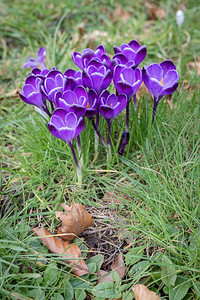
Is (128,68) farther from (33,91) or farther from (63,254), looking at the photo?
(63,254)

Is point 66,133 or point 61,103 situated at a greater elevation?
point 61,103

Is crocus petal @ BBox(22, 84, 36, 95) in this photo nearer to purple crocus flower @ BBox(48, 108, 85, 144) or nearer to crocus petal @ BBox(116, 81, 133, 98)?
purple crocus flower @ BBox(48, 108, 85, 144)

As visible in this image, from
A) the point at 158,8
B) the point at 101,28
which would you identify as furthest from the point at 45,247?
the point at 158,8

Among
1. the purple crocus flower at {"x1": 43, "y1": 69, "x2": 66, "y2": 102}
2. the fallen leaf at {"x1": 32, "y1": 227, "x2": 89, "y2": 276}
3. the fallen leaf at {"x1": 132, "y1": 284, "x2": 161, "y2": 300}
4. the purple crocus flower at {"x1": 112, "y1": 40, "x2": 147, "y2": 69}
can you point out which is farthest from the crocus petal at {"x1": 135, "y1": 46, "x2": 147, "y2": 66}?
the fallen leaf at {"x1": 132, "y1": 284, "x2": 161, "y2": 300}

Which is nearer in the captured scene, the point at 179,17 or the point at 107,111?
the point at 107,111

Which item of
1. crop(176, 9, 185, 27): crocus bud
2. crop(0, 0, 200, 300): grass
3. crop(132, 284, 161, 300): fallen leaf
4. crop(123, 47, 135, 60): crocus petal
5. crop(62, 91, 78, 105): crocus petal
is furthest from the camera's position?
crop(176, 9, 185, 27): crocus bud

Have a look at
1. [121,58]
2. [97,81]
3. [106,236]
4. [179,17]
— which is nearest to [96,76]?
[97,81]

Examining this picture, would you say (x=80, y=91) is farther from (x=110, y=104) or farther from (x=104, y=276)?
(x=104, y=276)

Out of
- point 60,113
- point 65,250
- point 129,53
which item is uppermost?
point 129,53
